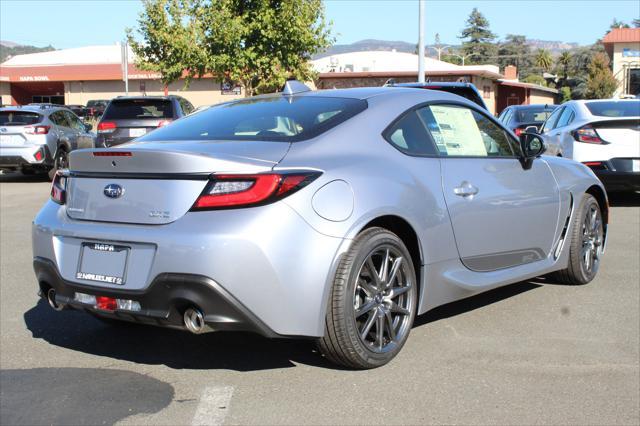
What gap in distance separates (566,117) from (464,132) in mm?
7131

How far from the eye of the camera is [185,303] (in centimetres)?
383

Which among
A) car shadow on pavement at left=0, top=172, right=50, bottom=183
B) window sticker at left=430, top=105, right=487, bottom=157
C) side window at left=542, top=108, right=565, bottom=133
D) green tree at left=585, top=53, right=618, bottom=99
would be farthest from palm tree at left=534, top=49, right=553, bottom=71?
window sticker at left=430, top=105, right=487, bottom=157

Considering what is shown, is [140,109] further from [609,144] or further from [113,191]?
[113,191]

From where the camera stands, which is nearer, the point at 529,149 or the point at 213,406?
the point at 213,406

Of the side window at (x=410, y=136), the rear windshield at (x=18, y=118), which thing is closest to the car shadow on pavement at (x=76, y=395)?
the side window at (x=410, y=136)

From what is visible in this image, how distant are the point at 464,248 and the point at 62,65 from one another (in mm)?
56040

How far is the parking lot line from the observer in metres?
3.67

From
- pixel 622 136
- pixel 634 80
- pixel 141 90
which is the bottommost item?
pixel 622 136

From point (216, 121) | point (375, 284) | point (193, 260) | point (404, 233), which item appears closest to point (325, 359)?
point (375, 284)

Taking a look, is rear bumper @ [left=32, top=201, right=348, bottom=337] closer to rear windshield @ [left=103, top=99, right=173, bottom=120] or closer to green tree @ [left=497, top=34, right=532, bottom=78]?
rear windshield @ [left=103, top=99, right=173, bottom=120]

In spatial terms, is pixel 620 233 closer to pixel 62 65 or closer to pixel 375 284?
pixel 375 284

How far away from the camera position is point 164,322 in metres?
3.90

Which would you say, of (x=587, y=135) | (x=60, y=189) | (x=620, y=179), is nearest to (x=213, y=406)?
(x=60, y=189)

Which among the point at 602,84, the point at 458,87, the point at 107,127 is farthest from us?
the point at 602,84
